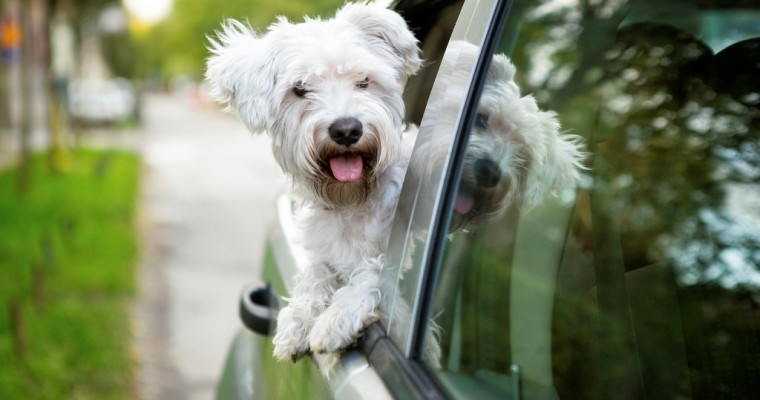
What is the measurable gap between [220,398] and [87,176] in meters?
11.8

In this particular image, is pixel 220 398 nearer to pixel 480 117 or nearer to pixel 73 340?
pixel 480 117

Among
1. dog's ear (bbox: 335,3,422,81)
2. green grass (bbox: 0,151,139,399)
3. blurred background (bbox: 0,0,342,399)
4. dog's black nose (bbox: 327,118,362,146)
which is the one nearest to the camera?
dog's black nose (bbox: 327,118,362,146)

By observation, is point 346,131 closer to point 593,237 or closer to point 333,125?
point 333,125

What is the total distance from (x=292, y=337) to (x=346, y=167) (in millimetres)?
441

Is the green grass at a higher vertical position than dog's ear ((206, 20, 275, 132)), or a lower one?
lower

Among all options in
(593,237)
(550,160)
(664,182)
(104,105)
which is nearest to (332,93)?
(550,160)

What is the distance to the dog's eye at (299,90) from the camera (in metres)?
2.09

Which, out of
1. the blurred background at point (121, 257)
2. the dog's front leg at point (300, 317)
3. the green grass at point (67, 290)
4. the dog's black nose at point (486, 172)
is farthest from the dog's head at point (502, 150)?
the green grass at point (67, 290)

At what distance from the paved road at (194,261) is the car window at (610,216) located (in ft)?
2.66

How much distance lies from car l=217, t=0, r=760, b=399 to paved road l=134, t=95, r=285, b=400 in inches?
30.5

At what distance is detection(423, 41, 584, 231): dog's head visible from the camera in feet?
5.53

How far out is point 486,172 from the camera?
68.1 inches

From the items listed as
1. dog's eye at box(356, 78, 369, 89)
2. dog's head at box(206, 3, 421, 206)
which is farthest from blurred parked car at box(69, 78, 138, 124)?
dog's eye at box(356, 78, 369, 89)

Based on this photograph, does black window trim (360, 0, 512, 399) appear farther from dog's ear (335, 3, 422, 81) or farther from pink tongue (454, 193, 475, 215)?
dog's ear (335, 3, 422, 81)
